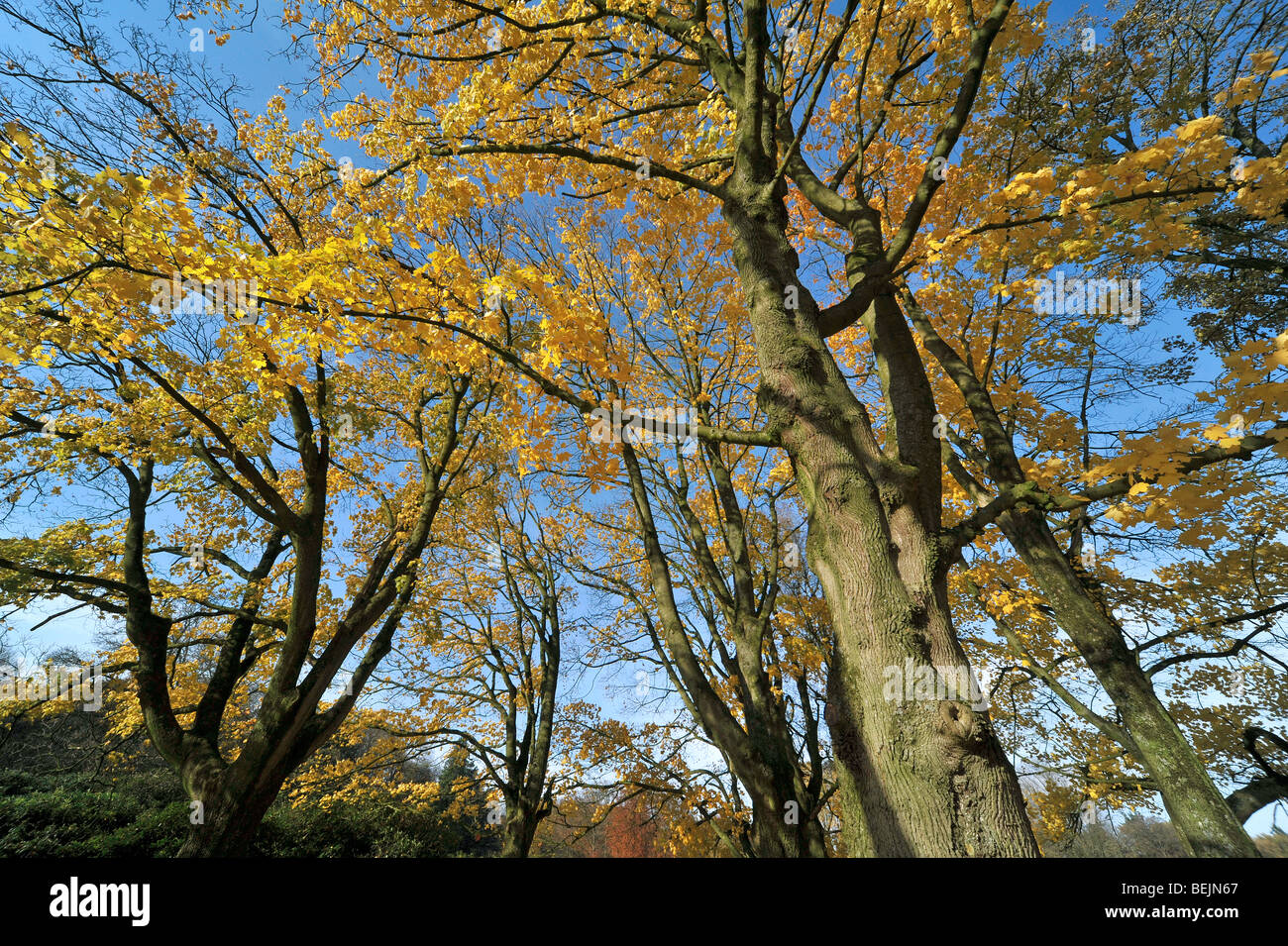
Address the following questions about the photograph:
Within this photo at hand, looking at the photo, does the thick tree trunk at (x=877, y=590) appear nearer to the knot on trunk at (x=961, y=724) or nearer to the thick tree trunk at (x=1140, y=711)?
the knot on trunk at (x=961, y=724)

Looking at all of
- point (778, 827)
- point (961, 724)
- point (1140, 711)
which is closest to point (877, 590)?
point (961, 724)

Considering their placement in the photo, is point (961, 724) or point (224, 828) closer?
point (961, 724)

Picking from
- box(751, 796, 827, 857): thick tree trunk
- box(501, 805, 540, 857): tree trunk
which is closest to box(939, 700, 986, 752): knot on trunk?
box(751, 796, 827, 857): thick tree trunk

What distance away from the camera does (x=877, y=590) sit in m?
2.12

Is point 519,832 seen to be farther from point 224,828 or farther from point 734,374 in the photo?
point 734,374

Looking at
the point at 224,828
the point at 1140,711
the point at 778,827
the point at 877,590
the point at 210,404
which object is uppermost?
the point at 210,404

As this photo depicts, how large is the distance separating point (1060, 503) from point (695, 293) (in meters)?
5.86

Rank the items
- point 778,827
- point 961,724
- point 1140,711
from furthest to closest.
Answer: point 1140,711 → point 778,827 → point 961,724

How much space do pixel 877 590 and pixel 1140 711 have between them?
13.6ft

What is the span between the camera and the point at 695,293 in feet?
24.1

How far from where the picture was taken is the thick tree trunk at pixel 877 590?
71.7 inches

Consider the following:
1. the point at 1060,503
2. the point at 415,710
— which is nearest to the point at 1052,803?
the point at 1060,503

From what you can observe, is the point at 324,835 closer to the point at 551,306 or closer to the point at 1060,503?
the point at 551,306

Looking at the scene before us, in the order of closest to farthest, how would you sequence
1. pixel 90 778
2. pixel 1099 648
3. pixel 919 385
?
pixel 919 385 < pixel 1099 648 < pixel 90 778
